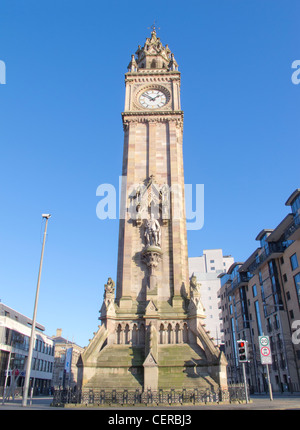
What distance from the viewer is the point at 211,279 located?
116 meters

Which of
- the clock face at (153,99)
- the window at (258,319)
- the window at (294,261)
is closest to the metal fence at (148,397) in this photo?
the clock face at (153,99)

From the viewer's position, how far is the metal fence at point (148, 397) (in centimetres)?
1943

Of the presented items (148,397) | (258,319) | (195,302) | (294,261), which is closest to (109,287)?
(195,302)

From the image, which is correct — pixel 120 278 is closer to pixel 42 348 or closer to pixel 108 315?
pixel 108 315

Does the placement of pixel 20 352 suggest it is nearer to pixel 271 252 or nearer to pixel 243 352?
pixel 271 252

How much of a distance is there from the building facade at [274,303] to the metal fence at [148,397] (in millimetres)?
26158

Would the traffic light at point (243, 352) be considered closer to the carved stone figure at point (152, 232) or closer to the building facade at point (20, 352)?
the carved stone figure at point (152, 232)

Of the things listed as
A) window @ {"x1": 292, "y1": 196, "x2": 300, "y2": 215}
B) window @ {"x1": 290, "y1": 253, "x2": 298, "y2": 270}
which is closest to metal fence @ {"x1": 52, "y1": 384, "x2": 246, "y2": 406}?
window @ {"x1": 290, "y1": 253, "x2": 298, "y2": 270}

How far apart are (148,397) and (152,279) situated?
989cm

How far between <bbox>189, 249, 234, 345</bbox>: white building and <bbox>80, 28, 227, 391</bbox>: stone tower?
8431 centimetres

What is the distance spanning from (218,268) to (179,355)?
103m
